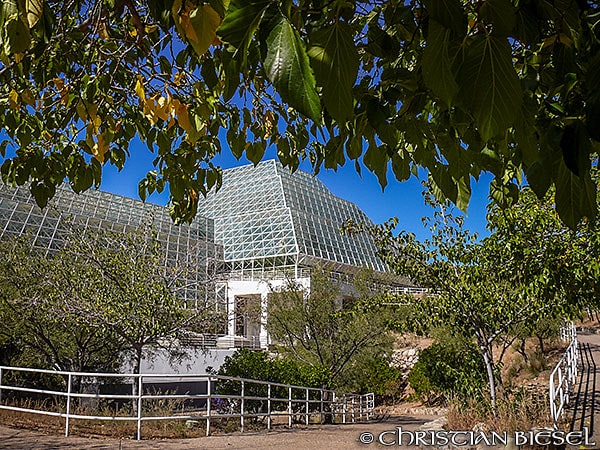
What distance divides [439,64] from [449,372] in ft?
41.2

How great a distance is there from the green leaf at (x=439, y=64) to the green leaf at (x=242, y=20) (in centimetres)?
34

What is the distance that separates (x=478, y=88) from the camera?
3.51ft

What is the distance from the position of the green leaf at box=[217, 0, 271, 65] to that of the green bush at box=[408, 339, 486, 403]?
1122cm

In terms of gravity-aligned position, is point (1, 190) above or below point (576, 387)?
above

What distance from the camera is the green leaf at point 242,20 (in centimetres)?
102

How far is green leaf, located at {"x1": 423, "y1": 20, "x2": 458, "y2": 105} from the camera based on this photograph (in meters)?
1.15

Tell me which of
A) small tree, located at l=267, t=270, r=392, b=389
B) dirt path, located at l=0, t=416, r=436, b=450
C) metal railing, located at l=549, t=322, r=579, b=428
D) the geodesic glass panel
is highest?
the geodesic glass panel

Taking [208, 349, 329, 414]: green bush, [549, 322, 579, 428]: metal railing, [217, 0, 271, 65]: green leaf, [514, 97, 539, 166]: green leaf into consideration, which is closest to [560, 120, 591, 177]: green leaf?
[514, 97, 539, 166]: green leaf

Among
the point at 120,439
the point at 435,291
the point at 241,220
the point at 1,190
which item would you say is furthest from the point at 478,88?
the point at 241,220

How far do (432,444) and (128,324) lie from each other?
25.1 ft

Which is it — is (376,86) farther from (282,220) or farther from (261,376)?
(282,220)

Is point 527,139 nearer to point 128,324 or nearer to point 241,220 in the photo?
point 128,324

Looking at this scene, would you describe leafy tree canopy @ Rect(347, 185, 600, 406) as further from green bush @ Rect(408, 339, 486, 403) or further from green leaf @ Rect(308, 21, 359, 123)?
green leaf @ Rect(308, 21, 359, 123)

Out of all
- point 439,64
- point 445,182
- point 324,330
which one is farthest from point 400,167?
point 324,330
